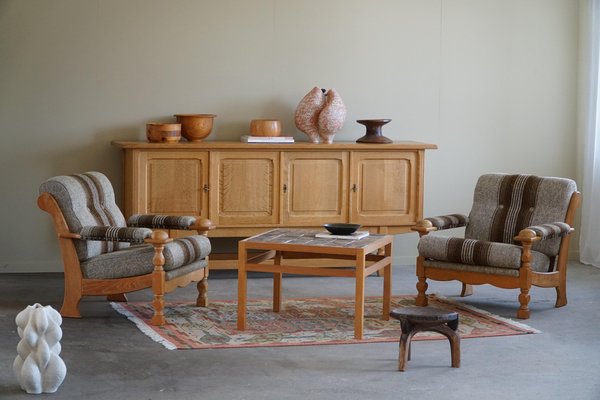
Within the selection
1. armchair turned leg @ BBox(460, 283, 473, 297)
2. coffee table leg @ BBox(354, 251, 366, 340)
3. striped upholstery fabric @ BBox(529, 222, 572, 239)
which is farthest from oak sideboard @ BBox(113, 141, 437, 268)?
coffee table leg @ BBox(354, 251, 366, 340)

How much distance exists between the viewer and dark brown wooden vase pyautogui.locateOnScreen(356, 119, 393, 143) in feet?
24.8

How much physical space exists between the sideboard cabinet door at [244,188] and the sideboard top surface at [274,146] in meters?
0.06

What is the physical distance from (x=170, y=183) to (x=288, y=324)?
1.84 m

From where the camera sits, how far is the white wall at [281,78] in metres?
7.51

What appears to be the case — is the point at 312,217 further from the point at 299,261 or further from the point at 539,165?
the point at 539,165

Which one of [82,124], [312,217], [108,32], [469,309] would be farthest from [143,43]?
[469,309]

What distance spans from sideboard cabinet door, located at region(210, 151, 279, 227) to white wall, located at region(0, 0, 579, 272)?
0.54 m

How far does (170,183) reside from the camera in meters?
7.23

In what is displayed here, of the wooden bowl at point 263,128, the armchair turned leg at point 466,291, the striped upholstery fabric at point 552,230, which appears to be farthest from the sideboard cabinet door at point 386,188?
the striped upholstery fabric at point 552,230

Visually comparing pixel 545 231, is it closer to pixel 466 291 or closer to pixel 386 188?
pixel 466 291

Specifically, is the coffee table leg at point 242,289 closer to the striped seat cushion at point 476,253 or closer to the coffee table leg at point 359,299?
the coffee table leg at point 359,299

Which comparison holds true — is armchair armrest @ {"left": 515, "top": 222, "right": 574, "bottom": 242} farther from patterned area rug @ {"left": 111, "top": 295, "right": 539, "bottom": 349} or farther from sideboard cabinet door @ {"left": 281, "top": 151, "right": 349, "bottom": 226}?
sideboard cabinet door @ {"left": 281, "top": 151, "right": 349, "bottom": 226}

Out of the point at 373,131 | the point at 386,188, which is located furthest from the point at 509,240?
the point at 373,131

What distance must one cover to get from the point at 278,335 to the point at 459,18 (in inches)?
145
